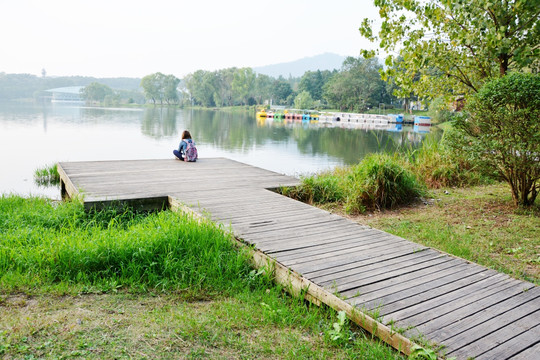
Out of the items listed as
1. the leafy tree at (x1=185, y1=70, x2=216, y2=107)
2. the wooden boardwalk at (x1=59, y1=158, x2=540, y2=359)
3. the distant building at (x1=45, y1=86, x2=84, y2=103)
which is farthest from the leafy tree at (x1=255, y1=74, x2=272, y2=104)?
the wooden boardwalk at (x1=59, y1=158, x2=540, y2=359)

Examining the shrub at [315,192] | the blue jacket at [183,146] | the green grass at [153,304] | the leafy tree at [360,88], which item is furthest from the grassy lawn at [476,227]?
the leafy tree at [360,88]

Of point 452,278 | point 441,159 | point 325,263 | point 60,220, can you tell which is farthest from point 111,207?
point 441,159

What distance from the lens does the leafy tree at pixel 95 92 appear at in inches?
3711

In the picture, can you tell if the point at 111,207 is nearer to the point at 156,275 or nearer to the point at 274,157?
the point at 156,275

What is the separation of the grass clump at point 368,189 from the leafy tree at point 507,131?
3.42ft

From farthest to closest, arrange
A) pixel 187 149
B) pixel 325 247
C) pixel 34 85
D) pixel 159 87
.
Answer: pixel 159 87 < pixel 34 85 < pixel 187 149 < pixel 325 247

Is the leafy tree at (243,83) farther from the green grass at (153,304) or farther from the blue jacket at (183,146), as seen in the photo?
the green grass at (153,304)

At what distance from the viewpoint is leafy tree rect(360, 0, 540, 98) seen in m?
6.05

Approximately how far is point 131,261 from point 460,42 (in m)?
6.50

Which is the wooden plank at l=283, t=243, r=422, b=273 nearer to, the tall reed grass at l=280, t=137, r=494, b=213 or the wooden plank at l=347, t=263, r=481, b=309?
the wooden plank at l=347, t=263, r=481, b=309

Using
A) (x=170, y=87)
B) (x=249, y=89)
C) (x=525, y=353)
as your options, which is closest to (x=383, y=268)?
(x=525, y=353)

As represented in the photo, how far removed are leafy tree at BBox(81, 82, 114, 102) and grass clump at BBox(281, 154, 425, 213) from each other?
99170 millimetres

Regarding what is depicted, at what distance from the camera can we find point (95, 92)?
313 ft

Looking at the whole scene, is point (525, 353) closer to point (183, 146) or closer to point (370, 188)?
point (370, 188)
